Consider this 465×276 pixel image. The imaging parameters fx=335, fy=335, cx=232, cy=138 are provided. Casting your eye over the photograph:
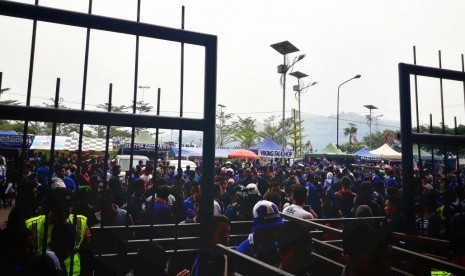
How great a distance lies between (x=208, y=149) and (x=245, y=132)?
193 feet

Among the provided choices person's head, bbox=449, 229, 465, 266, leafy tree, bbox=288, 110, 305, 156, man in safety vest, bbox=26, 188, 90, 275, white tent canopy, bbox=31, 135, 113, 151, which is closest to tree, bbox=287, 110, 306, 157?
leafy tree, bbox=288, 110, 305, 156

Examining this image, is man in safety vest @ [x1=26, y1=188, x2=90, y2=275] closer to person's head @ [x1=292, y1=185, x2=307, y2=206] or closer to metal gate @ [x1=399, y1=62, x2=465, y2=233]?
metal gate @ [x1=399, y1=62, x2=465, y2=233]

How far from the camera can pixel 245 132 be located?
60688 mm

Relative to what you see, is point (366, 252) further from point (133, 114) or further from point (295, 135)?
point (295, 135)

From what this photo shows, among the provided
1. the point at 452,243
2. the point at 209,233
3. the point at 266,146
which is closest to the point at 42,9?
the point at 209,233

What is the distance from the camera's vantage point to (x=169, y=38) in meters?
1.99

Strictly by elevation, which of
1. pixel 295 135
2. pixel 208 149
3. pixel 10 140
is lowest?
pixel 208 149

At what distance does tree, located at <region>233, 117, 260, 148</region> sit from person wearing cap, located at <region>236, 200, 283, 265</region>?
185ft

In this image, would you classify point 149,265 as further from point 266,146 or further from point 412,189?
point 266,146

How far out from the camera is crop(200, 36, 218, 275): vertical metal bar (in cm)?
201

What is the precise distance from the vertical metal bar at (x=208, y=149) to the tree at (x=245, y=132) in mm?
57741

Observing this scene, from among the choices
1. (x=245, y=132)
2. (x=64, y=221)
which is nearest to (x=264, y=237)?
(x=64, y=221)

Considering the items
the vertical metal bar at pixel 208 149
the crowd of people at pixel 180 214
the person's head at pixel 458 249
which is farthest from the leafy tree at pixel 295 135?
the vertical metal bar at pixel 208 149

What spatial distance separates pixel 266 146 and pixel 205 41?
993 inches
